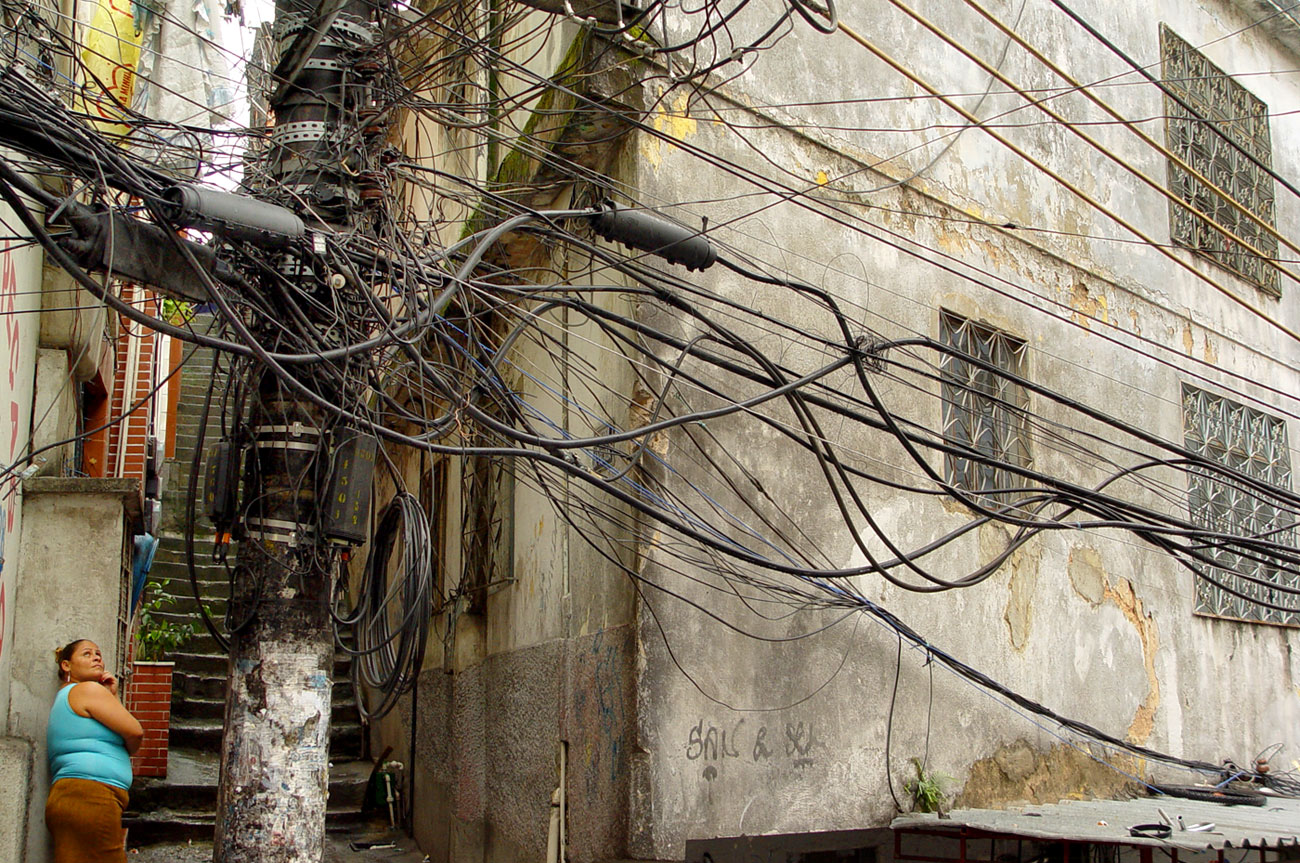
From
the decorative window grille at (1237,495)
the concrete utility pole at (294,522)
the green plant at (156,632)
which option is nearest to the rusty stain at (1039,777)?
the decorative window grille at (1237,495)

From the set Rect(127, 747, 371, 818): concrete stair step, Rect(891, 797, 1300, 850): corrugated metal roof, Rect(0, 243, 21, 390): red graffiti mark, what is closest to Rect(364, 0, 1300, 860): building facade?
Rect(891, 797, 1300, 850): corrugated metal roof

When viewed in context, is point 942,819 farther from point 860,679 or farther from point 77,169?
point 77,169

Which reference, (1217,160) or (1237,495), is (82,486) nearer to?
(1237,495)

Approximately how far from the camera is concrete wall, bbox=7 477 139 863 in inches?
230

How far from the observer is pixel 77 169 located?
352cm

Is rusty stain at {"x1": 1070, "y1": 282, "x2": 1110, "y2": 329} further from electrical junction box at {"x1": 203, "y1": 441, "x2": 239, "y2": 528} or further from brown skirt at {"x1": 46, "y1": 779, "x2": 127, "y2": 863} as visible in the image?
brown skirt at {"x1": 46, "y1": 779, "x2": 127, "y2": 863}

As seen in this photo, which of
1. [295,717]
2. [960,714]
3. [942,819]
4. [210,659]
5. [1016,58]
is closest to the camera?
[295,717]

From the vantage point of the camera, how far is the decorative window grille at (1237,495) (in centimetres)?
809

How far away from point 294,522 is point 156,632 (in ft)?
22.6

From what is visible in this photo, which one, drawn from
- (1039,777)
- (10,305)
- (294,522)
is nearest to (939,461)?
(1039,777)

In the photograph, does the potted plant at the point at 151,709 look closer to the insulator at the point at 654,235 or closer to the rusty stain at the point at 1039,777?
the insulator at the point at 654,235

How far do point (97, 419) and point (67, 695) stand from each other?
14.5 feet

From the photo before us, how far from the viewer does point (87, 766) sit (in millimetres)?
5215

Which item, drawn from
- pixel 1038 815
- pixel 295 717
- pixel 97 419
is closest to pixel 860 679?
pixel 1038 815
